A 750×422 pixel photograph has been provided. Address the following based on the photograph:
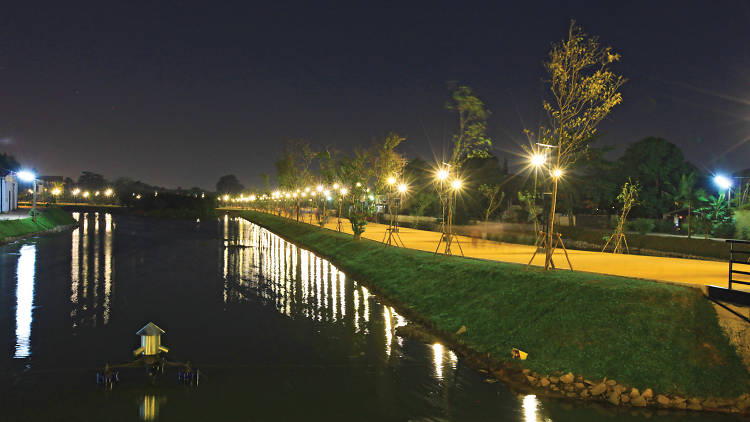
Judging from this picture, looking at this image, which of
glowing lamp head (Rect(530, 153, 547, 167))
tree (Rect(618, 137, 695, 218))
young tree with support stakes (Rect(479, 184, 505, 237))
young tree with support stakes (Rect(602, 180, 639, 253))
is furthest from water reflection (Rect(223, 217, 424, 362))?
tree (Rect(618, 137, 695, 218))

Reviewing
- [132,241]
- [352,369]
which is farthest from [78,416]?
[132,241]

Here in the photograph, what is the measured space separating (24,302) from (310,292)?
8.95 metres

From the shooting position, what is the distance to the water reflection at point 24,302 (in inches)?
439

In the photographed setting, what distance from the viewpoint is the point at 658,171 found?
52094 millimetres

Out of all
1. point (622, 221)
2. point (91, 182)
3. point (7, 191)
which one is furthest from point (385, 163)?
point (91, 182)

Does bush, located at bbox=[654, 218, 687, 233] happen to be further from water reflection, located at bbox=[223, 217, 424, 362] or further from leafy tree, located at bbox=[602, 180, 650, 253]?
water reflection, located at bbox=[223, 217, 424, 362]

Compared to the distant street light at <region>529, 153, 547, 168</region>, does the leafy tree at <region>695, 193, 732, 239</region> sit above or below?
below

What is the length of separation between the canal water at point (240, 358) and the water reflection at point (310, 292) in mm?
76

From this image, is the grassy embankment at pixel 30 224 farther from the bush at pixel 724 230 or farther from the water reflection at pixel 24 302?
the bush at pixel 724 230

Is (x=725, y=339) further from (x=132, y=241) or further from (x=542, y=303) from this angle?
(x=132, y=241)

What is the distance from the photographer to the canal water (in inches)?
325

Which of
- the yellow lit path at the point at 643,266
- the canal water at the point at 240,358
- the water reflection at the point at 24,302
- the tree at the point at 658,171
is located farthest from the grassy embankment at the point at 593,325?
the tree at the point at 658,171

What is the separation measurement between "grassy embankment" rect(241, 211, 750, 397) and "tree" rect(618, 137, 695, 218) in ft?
139

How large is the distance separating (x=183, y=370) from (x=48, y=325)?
222 inches
